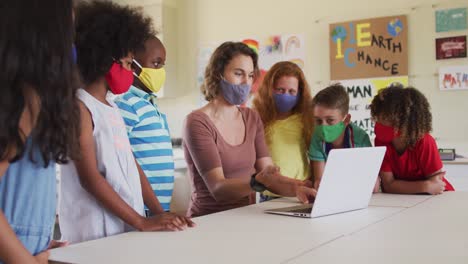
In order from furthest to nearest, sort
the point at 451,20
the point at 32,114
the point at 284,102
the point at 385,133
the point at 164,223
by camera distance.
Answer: the point at 451,20, the point at 284,102, the point at 385,133, the point at 164,223, the point at 32,114

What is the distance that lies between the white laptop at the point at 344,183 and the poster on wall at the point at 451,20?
1984 mm

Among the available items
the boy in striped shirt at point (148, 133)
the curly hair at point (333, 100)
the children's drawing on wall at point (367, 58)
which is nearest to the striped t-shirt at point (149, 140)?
the boy in striped shirt at point (148, 133)

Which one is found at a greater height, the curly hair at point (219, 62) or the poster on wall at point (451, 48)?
the poster on wall at point (451, 48)

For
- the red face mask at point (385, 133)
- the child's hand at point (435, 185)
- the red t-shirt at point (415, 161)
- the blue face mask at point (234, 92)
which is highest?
the blue face mask at point (234, 92)

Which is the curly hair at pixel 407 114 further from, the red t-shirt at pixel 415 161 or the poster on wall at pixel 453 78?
the poster on wall at pixel 453 78

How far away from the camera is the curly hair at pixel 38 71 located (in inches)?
34.2

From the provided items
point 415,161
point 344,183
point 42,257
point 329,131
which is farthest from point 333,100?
point 42,257

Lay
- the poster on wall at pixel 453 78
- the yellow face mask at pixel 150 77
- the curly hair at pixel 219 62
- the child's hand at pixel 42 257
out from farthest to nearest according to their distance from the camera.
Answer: the poster on wall at pixel 453 78 < the curly hair at pixel 219 62 < the yellow face mask at pixel 150 77 < the child's hand at pixel 42 257

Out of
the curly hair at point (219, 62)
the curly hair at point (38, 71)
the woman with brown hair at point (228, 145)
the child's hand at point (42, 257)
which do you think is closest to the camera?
the curly hair at point (38, 71)

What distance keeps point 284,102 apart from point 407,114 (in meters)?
0.48

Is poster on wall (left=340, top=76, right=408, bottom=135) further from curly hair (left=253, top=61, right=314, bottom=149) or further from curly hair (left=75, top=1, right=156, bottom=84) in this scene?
curly hair (left=75, top=1, right=156, bottom=84)

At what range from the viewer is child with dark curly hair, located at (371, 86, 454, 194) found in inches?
76.0

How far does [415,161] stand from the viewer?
1.96m

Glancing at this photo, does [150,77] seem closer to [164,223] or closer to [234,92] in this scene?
[234,92]
